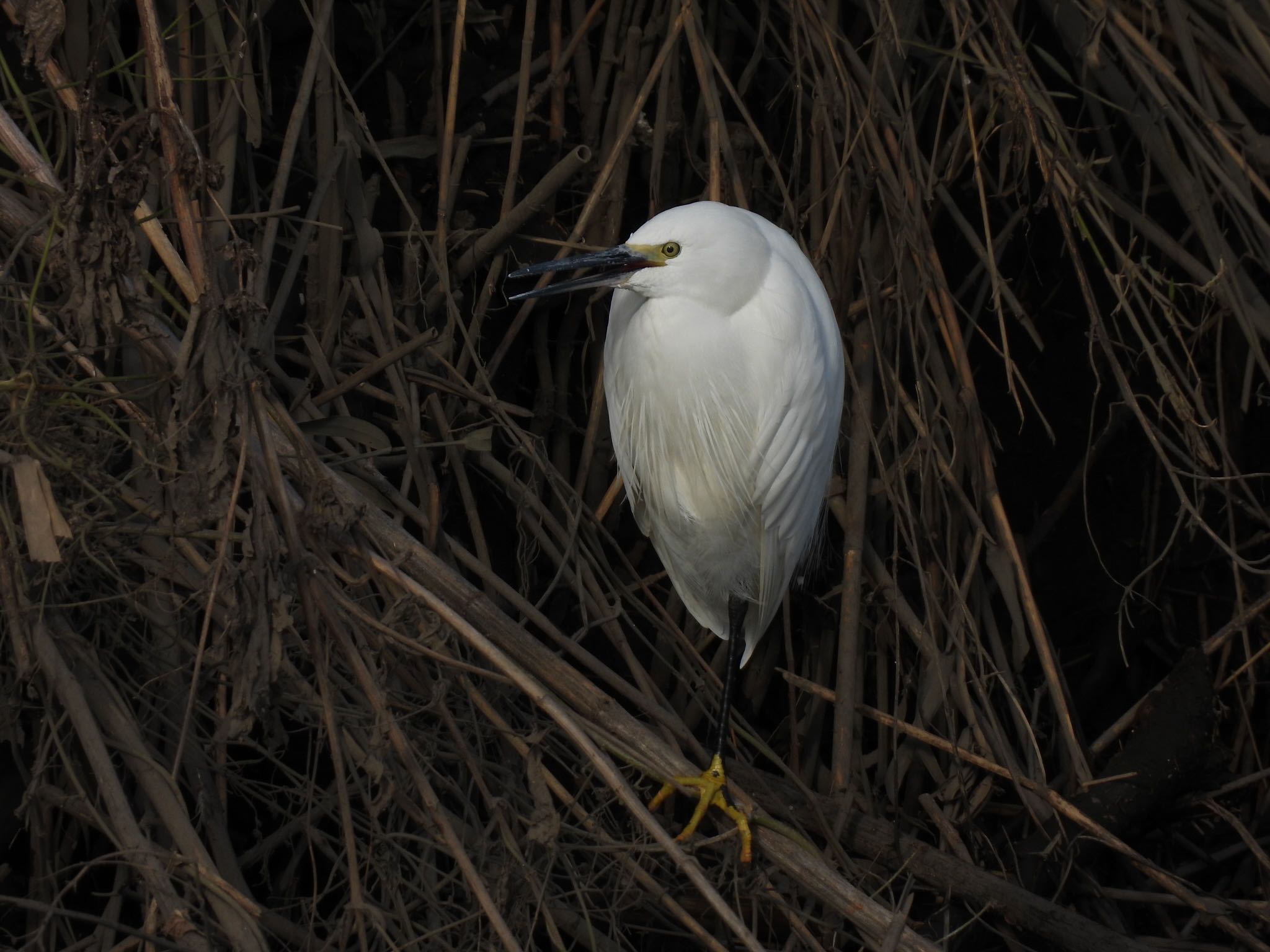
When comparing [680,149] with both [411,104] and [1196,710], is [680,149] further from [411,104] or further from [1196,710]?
[1196,710]

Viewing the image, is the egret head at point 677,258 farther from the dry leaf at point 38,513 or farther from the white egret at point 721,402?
the dry leaf at point 38,513

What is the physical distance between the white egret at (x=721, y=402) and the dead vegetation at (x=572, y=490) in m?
0.11

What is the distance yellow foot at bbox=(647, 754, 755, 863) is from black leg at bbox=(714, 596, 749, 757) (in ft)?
0.47

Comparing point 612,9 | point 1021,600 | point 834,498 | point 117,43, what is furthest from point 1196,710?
point 117,43

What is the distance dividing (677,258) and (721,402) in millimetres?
304

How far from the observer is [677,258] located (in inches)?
69.9

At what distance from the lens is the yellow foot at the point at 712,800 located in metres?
1.59

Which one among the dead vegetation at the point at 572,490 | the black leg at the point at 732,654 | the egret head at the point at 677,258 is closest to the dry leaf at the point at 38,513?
the dead vegetation at the point at 572,490

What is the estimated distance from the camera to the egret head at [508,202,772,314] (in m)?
1.74

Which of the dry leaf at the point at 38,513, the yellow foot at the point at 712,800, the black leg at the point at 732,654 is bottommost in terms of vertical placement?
the black leg at the point at 732,654

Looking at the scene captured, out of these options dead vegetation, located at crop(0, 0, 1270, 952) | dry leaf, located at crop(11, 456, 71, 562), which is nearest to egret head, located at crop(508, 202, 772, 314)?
dead vegetation, located at crop(0, 0, 1270, 952)

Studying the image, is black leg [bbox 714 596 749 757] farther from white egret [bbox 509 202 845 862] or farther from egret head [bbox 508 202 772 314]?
egret head [bbox 508 202 772 314]

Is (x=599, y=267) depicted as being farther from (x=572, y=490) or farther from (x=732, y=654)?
(x=732, y=654)

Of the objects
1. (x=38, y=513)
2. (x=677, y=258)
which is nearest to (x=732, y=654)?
(x=677, y=258)
